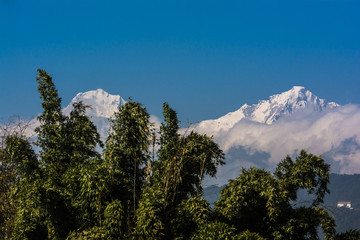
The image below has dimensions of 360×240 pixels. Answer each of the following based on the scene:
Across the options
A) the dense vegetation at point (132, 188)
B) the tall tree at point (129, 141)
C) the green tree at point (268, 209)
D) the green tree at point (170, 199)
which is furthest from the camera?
the green tree at point (268, 209)

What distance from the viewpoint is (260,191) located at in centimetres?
1579

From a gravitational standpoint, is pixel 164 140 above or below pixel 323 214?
above

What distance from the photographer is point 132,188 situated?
14.7 meters

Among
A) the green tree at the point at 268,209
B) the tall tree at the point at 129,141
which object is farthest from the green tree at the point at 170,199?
the green tree at the point at 268,209

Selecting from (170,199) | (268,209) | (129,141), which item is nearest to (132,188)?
(170,199)

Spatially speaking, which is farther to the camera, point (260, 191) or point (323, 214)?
point (323, 214)

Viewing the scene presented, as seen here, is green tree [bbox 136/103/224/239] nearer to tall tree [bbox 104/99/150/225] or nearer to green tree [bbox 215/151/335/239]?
tall tree [bbox 104/99/150/225]

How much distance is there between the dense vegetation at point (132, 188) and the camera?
13289mm

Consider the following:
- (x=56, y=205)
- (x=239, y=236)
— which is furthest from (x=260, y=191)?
(x=56, y=205)

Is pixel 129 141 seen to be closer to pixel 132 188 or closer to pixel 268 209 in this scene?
pixel 132 188

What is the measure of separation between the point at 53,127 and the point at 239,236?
917 cm

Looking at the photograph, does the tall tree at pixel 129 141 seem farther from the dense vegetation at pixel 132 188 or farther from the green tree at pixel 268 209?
the green tree at pixel 268 209

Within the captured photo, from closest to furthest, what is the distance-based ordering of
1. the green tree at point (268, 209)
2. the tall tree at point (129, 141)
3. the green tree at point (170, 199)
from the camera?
the green tree at point (170, 199), the tall tree at point (129, 141), the green tree at point (268, 209)

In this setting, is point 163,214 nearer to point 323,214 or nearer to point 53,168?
point 53,168
